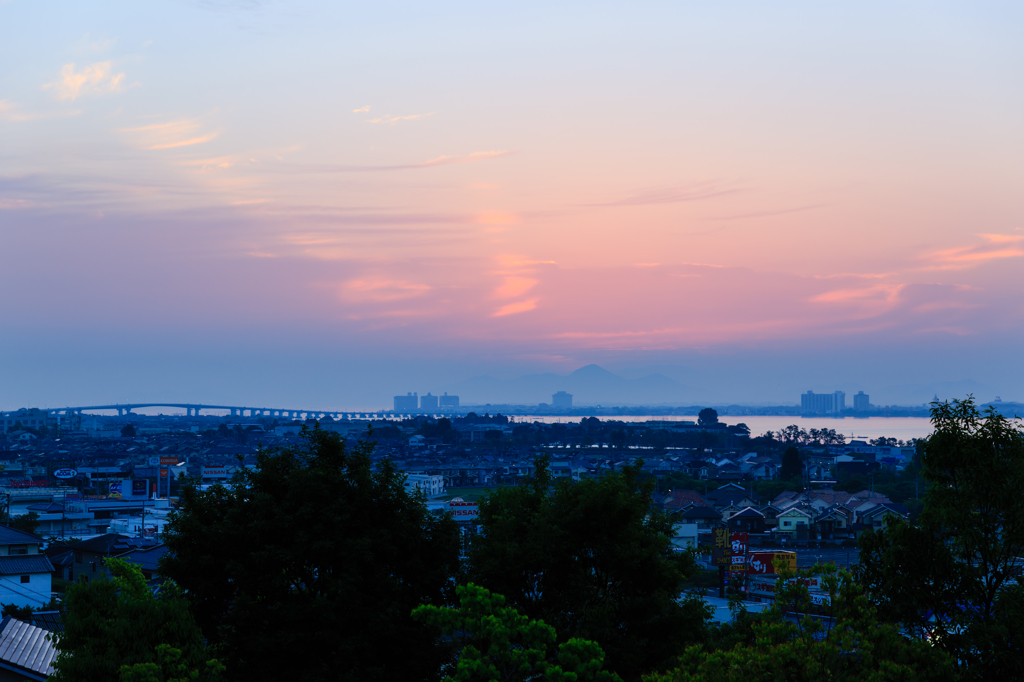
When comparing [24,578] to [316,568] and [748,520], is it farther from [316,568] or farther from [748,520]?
[748,520]

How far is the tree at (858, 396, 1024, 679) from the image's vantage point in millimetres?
7480

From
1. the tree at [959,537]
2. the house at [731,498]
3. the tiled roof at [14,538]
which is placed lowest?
the house at [731,498]

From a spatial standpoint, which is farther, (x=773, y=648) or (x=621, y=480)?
(x=621, y=480)

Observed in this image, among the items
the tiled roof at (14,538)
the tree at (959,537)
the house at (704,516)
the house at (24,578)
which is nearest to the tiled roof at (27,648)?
the tree at (959,537)

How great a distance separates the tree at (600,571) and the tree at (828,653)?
9.03 ft

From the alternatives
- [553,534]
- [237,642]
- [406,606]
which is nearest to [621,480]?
[553,534]

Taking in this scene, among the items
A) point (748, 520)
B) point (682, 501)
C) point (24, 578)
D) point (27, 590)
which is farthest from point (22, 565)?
point (748, 520)

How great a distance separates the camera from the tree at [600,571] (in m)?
9.72

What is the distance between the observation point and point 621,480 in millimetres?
10648

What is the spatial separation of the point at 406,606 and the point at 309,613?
1113mm

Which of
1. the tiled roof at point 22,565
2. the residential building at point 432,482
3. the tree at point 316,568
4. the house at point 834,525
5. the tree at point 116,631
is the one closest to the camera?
the tree at point 116,631

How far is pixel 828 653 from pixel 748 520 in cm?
3971

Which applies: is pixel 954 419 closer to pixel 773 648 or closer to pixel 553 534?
pixel 773 648

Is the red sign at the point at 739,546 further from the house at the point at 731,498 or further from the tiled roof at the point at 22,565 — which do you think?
the tiled roof at the point at 22,565
